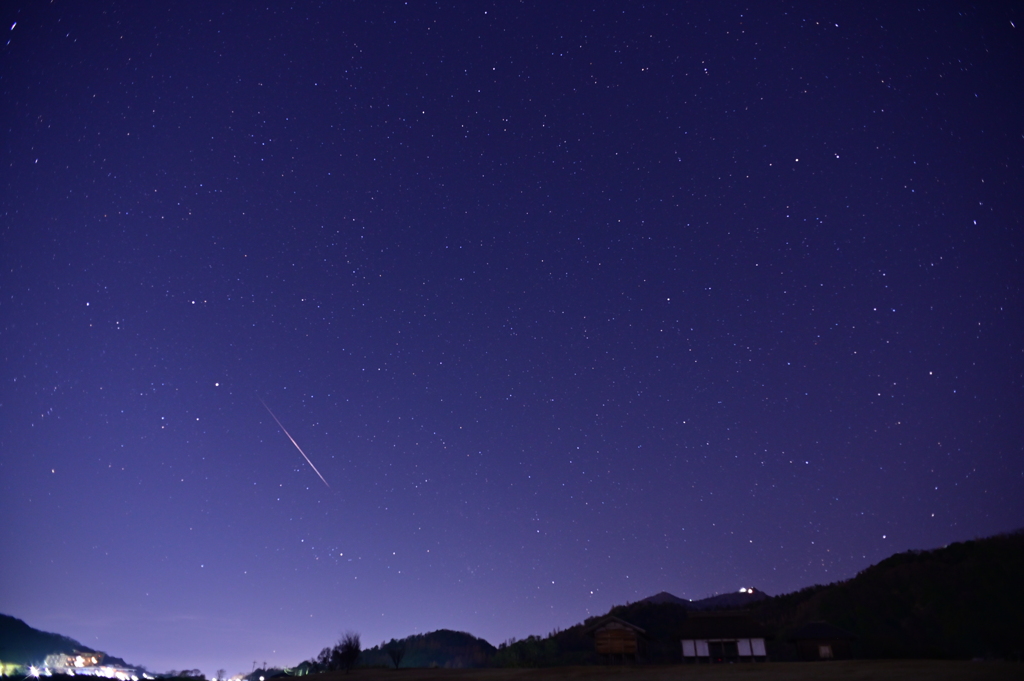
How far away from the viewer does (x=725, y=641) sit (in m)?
42.9

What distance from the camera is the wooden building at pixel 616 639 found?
4459 centimetres

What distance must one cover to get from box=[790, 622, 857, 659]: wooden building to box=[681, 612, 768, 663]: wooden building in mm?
2546

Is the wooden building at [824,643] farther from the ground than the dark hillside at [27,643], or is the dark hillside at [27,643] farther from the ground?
the wooden building at [824,643]

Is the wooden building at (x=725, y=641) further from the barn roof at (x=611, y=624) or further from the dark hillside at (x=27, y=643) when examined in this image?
the dark hillside at (x=27, y=643)

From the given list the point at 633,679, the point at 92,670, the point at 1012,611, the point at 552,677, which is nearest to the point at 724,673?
the point at 633,679

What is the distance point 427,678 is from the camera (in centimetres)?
3656

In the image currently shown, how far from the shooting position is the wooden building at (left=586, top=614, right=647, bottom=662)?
4459 centimetres

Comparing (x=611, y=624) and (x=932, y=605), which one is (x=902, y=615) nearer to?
(x=932, y=605)

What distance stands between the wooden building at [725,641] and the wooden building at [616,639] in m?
3.73

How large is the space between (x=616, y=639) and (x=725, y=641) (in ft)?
25.8

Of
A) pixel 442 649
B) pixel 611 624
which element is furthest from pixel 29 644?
pixel 611 624

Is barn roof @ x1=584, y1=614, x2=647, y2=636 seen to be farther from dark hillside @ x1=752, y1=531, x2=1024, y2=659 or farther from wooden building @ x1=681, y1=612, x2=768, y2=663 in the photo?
dark hillside @ x1=752, y1=531, x2=1024, y2=659

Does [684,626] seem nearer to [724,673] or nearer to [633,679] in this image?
[724,673]

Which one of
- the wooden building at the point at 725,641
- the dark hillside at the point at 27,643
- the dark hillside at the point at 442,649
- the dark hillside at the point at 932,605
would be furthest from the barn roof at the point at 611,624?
the dark hillside at the point at 27,643
